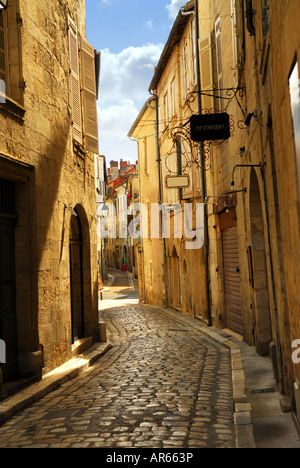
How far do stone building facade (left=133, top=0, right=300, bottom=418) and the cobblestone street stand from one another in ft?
2.85

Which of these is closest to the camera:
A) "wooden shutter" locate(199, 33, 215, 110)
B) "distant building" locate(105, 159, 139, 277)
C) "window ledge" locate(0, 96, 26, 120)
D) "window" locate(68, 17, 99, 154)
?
"window ledge" locate(0, 96, 26, 120)

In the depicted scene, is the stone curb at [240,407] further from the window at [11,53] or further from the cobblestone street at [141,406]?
the window at [11,53]

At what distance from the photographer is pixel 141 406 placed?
6457 mm

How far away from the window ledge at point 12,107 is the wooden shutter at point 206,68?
6936 millimetres

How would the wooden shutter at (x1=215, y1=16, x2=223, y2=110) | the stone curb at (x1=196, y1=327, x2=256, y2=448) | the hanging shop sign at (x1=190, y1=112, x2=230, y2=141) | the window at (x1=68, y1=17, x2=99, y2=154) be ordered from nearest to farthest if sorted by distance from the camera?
1. the stone curb at (x1=196, y1=327, x2=256, y2=448)
2. the hanging shop sign at (x1=190, y1=112, x2=230, y2=141)
3. the window at (x1=68, y1=17, x2=99, y2=154)
4. the wooden shutter at (x1=215, y1=16, x2=223, y2=110)

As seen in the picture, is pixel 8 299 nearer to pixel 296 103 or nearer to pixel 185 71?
pixel 296 103

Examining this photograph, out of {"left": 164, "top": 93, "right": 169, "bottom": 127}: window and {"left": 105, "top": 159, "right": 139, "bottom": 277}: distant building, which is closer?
{"left": 164, "top": 93, "right": 169, "bottom": 127}: window

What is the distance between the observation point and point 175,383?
7770 millimetres

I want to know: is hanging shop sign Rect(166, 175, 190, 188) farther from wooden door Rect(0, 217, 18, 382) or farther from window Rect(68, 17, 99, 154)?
wooden door Rect(0, 217, 18, 382)

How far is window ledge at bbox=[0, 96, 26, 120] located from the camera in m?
7.38

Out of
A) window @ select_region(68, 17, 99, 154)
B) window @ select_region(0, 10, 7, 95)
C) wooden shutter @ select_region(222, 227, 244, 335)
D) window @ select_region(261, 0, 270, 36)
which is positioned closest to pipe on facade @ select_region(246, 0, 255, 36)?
window @ select_region(261, 0, 270, 36)

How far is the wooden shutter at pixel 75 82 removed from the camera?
1133 centimetres

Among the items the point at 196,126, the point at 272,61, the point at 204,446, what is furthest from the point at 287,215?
the point at 196,126

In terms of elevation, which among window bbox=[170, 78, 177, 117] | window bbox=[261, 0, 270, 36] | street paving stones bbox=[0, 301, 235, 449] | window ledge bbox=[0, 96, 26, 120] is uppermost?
window bbox=[170, 78, 177, 117]
